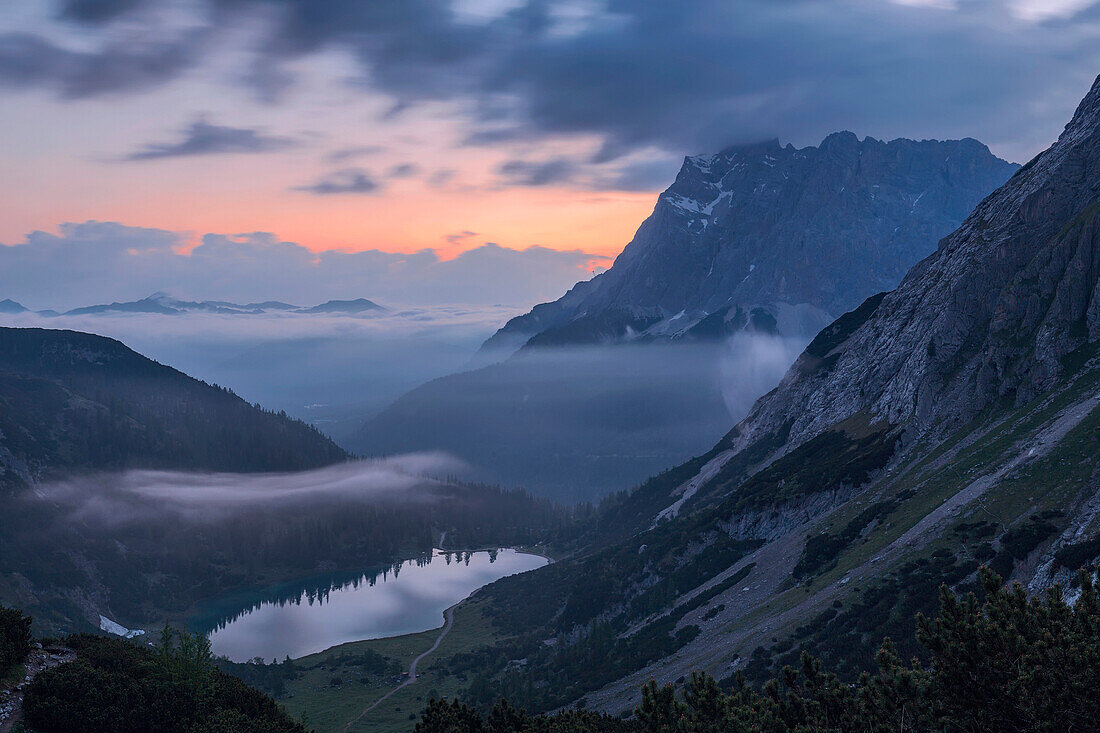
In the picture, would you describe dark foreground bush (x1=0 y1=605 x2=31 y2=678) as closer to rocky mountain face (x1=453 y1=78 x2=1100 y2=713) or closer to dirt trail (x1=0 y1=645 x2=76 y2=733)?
dirt trail (x1=0 y1=645 x2=76 y2=733)

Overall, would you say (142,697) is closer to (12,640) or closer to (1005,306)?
(12,640)

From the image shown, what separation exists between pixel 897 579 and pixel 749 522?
2694 inches

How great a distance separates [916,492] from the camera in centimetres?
11862

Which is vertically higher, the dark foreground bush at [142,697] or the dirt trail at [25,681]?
the dirt trail at [25,681]

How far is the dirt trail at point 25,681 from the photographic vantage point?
42.8m

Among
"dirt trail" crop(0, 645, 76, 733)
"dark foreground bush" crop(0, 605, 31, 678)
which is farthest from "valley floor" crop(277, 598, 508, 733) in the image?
"dark foreground bush" crop(0, 605, 31, 678)

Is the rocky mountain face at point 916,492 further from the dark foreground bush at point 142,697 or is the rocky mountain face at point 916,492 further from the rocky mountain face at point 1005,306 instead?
the dark foreground bush at point 142,697

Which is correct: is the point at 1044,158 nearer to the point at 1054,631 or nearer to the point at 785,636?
the point at 785,636

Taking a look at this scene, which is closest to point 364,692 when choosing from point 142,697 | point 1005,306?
point 142,697

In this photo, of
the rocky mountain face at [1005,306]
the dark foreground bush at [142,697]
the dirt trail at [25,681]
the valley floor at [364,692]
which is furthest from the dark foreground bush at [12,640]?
the rocky mountain face at [1005,306]

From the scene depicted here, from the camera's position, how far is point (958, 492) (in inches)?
4205

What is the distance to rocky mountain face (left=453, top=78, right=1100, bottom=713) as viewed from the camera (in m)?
90.8

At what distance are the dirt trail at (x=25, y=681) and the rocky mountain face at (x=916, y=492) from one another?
7630 cm

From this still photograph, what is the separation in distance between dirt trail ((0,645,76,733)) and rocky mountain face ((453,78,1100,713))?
76297mm
